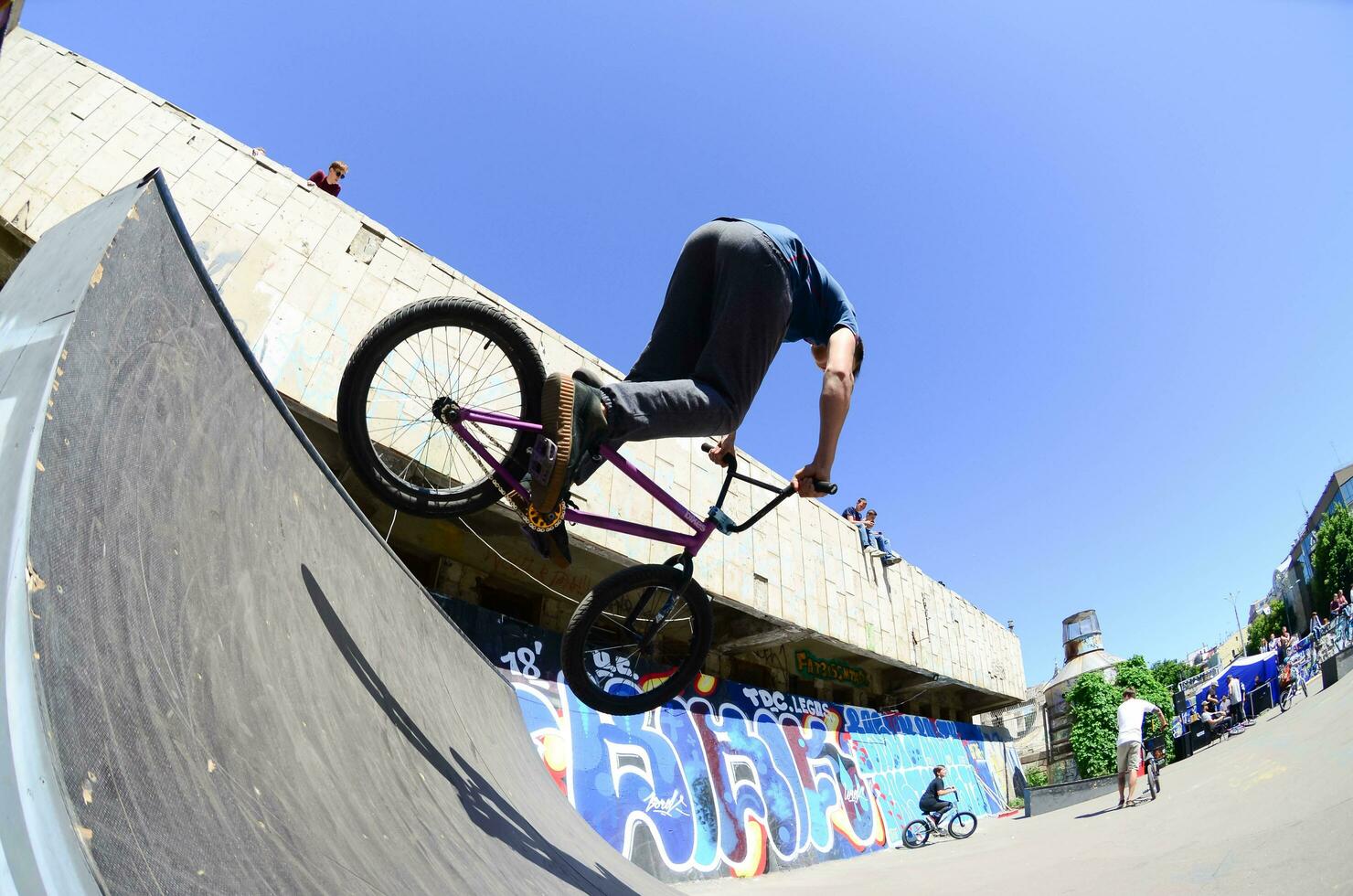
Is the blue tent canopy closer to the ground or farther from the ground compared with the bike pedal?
farther from the ground

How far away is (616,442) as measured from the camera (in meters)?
2.59

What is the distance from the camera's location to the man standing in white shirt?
8023 millimetres

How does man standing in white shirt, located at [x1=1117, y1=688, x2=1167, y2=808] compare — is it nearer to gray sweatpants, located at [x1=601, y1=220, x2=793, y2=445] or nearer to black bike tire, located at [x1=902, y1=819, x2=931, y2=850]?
black bike tire, located at [x1=902, y1=819, x2=931, y2=850]

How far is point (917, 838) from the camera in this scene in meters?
13.0

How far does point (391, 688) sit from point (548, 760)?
553cm

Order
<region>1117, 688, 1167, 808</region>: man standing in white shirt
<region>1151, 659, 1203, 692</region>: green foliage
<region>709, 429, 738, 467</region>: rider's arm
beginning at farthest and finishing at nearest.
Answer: <region>1151, 659, 1203, 692</region>: green foliage
<region>1117, 688, 1167, 808</region>: man standing in white shirt
<region>709, 429, 738, 467</region>: rider's arm

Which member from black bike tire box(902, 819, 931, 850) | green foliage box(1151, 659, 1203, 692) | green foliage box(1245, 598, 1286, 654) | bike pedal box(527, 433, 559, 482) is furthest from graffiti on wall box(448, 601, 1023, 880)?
green foliage box(1151, 659, 1203, 692)

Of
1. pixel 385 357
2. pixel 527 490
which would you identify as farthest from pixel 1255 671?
pixel 385 357

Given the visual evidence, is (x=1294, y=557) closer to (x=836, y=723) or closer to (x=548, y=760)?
(x=836, y=723)

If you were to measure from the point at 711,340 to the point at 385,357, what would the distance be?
1.45m

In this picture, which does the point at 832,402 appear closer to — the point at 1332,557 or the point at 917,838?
the point at 917,838

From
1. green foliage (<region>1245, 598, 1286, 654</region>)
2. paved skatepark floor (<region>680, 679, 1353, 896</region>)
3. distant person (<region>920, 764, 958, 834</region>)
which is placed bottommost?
distant person (<region>920, 764, 958, 834</region>)

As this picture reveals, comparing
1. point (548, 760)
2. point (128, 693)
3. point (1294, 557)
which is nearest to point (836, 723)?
point (548, 760)

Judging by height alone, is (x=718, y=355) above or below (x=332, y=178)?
below
